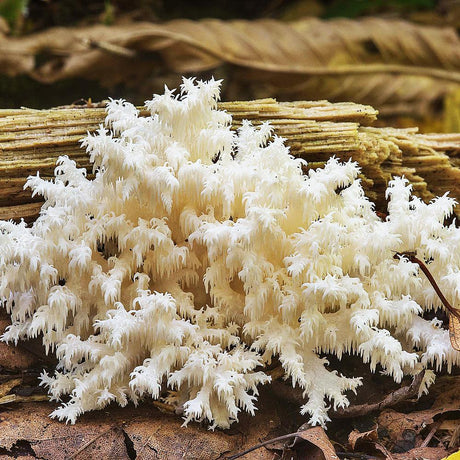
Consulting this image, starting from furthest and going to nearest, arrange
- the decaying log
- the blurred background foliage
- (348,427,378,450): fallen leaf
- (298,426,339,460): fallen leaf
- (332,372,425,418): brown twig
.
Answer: the blurred background foliage < the decaying log < (332,372,425,418): brown twig < (348,427,378,450): fallen leaf < (298,426,339,460): fallen leaf

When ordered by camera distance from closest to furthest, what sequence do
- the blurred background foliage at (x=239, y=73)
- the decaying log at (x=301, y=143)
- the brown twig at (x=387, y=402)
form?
the brown twig at (x=387, y=402) < the decaying log at (x=301, y=143) < the blurred background foliage at (x=239, y=73)

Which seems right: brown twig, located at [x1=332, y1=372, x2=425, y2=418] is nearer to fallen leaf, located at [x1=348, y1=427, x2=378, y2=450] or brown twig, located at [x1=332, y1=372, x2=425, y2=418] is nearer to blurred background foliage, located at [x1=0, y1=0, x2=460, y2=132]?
fallen leaf, located at [x1=348, y1=427, x2=378, y2=450]

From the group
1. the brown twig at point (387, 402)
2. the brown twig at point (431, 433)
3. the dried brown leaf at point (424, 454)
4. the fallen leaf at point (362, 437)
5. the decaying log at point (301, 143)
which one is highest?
the decaying log at point (301, 143)

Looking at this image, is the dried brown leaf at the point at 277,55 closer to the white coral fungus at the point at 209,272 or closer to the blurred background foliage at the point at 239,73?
the blurred background foliage at the point at 239,73

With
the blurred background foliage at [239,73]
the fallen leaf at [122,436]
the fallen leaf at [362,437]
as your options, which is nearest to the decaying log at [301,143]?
the fallen leaf at [122,436]

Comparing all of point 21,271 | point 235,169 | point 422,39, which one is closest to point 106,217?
point 21,271

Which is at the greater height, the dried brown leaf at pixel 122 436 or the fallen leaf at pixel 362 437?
the dried brown leaf at pixel 122 436

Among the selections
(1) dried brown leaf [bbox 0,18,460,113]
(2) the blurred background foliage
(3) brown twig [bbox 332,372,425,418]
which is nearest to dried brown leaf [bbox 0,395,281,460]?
(3) brown twig [bbox 332,372,425,418]

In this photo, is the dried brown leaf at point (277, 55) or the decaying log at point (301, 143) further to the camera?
the dried brown leaf at point (277, 55)
